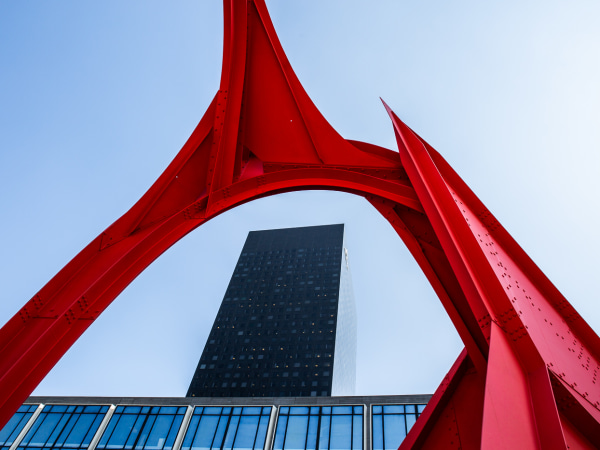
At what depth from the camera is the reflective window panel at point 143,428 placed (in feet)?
86.5

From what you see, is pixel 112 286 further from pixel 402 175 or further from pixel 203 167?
pixel 402 175

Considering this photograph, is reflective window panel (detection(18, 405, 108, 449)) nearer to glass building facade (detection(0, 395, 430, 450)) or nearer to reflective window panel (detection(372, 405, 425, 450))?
glass building facade (detection(0, 395, 430, 450))

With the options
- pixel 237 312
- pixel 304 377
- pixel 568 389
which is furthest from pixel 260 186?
pixel 237 312

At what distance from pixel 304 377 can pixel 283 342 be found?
32.9 ft

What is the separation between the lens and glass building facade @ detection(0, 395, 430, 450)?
24.5 metres

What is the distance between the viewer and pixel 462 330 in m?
6.70

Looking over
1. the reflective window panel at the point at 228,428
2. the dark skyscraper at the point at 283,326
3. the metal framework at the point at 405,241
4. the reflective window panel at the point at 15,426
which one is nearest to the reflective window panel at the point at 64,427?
the reflective window panel at the point at 15,426

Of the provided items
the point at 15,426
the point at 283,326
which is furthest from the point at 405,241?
the point at 283,326

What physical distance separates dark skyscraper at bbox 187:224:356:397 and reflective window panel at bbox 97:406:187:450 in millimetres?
54410

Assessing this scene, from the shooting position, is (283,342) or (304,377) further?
(283,342)

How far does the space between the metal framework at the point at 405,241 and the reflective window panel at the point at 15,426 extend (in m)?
31.1

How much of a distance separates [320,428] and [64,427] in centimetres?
1952

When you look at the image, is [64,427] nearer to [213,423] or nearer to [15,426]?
[15,426]

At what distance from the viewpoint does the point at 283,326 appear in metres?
90.0
